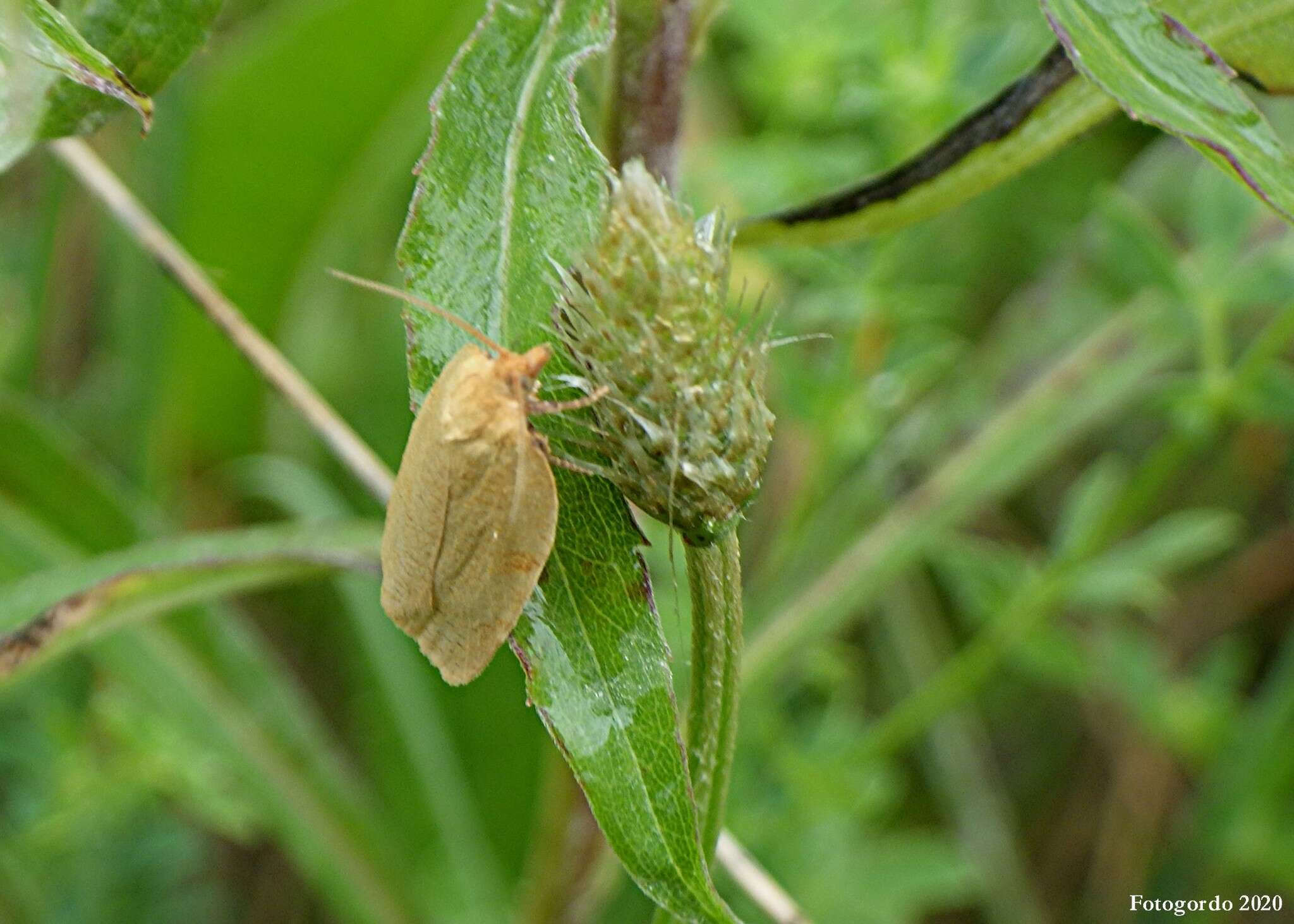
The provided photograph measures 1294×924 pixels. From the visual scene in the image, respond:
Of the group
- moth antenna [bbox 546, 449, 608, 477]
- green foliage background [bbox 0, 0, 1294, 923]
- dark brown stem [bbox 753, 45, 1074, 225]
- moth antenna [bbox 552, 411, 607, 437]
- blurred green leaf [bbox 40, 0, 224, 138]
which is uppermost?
blurred green leaf [bbox 40, 0, 224, 138]

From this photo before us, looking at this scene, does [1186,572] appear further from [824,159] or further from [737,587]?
[737,587]

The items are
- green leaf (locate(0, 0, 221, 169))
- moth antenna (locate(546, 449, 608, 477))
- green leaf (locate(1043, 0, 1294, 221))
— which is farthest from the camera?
moth antenna (locate(546, 449, 608, 477))

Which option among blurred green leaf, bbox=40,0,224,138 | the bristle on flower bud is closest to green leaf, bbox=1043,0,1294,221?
the bristle on flower bud

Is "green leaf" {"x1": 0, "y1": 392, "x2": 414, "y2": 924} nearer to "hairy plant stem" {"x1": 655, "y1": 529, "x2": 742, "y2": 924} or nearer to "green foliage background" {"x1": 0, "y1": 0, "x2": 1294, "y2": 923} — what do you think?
"green foliage background" {"x1": 0, "y1": 0, "x2": 1294, "y2": 923}

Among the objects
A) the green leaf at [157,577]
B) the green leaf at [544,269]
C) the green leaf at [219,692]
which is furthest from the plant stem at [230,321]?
the green leaf at [544,269]

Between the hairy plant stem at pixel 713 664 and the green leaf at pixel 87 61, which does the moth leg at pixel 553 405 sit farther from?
the green leaf at pixel 87 61

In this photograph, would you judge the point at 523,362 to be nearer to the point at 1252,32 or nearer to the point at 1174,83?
the point at 1174,83

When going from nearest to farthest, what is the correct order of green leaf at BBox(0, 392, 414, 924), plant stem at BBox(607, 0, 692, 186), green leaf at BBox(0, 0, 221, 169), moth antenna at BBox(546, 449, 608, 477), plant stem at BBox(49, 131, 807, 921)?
green leaf at BBox(0, 0, 221, 169), moth antenna at BBox(546, 449, 608, 477), plant stem at BBox(607, 0, 692, 186), plant stem at BBox(49, 131, 807, 921), green leaf at BBox(0, 392, 414, 924)

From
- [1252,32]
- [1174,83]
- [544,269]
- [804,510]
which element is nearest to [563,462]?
[544,269]
